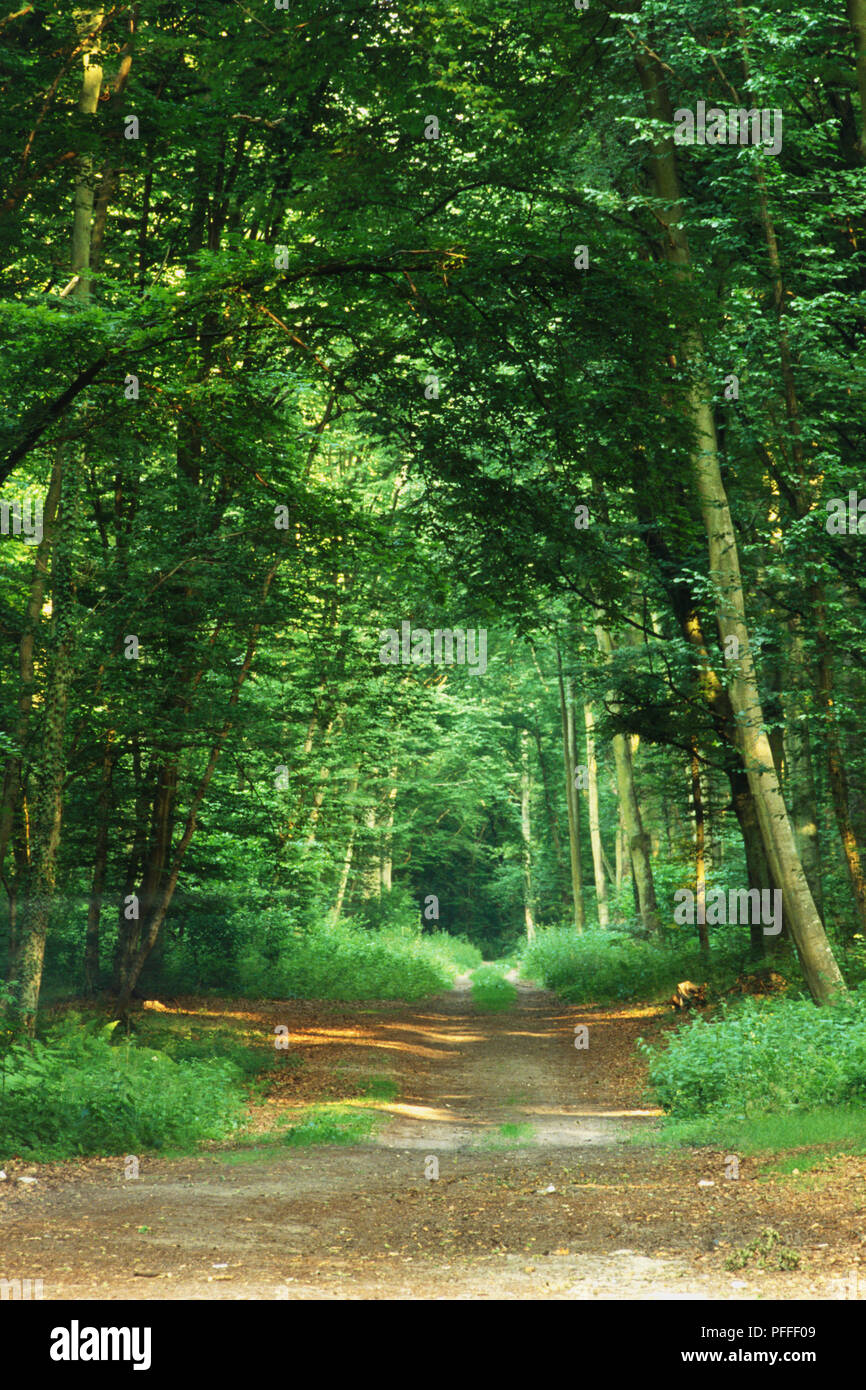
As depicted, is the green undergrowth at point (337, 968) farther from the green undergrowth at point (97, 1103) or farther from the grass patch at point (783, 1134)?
the grass patch at point (783, 1134)

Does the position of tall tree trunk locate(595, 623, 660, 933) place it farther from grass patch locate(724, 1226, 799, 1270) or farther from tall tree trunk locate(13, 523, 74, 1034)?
grass patch locate(724, 1226, 799, 1270)

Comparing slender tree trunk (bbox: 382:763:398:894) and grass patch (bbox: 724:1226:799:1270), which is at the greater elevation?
slender tree trunk (bbox: 382:763:398:894)

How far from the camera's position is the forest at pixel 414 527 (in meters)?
8.66

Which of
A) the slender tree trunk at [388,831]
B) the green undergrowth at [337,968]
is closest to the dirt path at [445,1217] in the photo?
the green undergrowth at [337,968]

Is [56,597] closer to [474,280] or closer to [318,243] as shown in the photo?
[318,243]

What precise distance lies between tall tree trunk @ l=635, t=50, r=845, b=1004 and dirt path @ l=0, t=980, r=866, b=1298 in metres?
2.78

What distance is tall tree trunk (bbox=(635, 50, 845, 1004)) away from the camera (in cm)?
1286

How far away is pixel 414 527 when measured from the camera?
11781 millimetres

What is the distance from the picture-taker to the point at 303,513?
11.8m

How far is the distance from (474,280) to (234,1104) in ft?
28.6

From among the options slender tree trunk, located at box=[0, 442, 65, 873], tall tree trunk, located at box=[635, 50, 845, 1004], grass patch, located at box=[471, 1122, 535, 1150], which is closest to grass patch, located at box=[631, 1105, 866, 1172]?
grass patch, located at box=[471, 1122, 535, 1150]

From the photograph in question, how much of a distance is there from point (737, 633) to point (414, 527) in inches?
178

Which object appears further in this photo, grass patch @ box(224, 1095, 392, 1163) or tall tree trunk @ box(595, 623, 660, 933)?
tall tree trunk @ box(595, 623, 660, 933)

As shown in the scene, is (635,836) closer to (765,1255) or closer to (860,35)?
(860,35)
